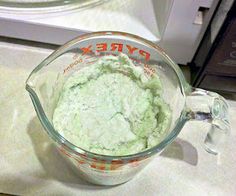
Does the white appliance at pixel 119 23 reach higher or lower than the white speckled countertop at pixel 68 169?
higher

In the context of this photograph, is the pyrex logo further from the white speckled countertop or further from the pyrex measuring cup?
the white speckled countertop

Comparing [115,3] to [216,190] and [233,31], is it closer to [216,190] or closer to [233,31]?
[233,31]

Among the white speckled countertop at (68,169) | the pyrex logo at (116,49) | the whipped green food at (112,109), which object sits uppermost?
the pyrex logo at (116,49)

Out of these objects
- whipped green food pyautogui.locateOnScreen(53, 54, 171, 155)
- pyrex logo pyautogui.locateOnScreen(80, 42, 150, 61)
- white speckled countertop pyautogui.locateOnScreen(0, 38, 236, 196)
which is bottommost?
white speckled countertop pyautogui.locateOnScreen(0, 38, 236, 196)

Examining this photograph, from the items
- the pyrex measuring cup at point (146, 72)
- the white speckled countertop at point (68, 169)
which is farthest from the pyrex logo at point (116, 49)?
the white speckled countertop at point (68, 169)

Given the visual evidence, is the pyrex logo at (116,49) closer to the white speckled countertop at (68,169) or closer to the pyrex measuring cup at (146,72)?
the pyrex measuring cup at (146,72)

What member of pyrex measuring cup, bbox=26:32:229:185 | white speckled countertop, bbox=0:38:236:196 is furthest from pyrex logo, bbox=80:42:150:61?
white speckled countertop, bbox=0:38:236:196

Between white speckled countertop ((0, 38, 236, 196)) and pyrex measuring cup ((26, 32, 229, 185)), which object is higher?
pyrex measuring cup ((26, 32, 229, 185))
